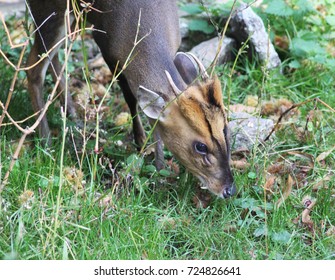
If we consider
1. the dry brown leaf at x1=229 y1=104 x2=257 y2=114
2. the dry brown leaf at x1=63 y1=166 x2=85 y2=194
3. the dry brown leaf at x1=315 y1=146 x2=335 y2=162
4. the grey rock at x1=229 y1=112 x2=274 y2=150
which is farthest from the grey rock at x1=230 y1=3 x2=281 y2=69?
the dry brown leaf at x1=63 y1=166 x2=85 y2=194

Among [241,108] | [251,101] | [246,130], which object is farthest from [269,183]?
[251,101]

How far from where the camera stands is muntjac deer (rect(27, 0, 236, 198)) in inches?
208

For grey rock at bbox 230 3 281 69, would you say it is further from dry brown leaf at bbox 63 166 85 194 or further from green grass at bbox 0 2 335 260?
dry brown leaf at bbox 63 166 85 194

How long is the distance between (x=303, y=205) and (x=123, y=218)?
1.26m

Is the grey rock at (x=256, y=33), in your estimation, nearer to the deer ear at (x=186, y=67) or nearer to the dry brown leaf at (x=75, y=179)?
the deer ear at (x=186, y=67)

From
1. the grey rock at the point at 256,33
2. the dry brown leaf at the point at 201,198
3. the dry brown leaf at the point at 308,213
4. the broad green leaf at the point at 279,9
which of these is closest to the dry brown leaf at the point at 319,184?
the dry brown leaf at the point at 308,213

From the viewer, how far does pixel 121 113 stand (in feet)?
22.7

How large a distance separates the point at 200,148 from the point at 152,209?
0.55m

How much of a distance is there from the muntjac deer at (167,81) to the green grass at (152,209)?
0.82ft

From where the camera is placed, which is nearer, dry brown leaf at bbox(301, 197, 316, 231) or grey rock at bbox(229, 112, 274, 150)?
dry brown leaf at bbox(301, 197, 316, 231)

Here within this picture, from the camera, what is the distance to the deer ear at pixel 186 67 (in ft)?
18.4

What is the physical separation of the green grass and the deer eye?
0.32 metres

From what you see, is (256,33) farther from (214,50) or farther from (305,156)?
(305,156)

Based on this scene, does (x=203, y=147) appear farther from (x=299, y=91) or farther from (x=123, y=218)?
(x=299, y=91)
